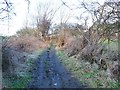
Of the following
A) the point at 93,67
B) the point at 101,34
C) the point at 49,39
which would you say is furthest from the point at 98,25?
the point at 49,39

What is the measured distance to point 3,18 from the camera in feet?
36.7

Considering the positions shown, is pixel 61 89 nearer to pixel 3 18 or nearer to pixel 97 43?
pixel 3 18

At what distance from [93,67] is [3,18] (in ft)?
22.3

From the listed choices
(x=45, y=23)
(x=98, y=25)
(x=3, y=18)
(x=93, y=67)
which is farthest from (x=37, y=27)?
(x=3, y=18)

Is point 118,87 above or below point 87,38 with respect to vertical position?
below

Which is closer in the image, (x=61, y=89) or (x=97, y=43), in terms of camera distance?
(x=61, y=89)

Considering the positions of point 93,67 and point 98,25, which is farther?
point 98,25

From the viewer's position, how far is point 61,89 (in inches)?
410

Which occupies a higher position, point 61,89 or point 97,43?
point 97,43

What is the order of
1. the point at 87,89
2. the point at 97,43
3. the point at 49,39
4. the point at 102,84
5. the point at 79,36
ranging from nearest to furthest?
1. the point at 87,89
2. the point at 102,84
3. the point at 97,43
4. the point at 79,36
5. the point at 49,39

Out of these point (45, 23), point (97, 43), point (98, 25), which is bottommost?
point (97, 43)

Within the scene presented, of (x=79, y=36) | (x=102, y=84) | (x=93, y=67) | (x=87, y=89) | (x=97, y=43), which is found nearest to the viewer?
(x=87, y=89)

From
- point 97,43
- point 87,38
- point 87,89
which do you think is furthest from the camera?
point 87,38

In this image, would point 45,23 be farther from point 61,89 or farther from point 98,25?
point 61,89
